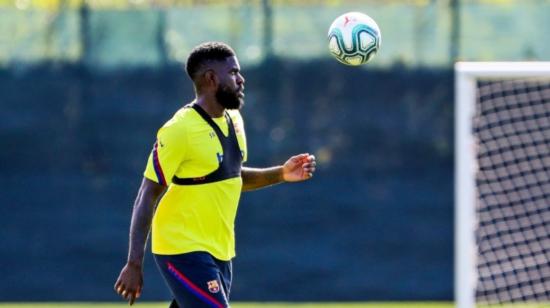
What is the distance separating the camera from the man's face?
7.20 meters

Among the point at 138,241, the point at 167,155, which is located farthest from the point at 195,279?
the point at 167,155

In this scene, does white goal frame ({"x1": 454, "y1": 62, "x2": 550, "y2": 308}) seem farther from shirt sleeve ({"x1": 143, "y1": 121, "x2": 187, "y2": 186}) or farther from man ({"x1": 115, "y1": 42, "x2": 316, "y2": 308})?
shirt sleeve ({"x1": 143, "y1": 121, "x2": 187, "y2": 186})


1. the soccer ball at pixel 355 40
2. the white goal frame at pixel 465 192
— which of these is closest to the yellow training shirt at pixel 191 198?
the soccer ball at pixel 355 40

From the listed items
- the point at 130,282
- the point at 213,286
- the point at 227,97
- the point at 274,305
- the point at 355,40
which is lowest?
the point at 274,305

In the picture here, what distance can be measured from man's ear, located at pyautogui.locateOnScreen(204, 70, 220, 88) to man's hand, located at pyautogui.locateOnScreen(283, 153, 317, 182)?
732 millimetres

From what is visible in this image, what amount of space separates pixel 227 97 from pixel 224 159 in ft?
1.28

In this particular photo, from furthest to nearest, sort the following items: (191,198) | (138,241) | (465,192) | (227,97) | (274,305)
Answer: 1. (274,305)
2. (465,192)
3. (227,97)
4. (191,198)
5. (138,241)

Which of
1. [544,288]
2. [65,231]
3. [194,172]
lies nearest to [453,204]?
[544,288]

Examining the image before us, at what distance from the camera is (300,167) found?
24.7 feet

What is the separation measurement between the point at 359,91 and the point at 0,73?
12.5 feet

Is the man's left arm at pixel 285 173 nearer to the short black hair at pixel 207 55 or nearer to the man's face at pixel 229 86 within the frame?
the man's face at pixel 229 86

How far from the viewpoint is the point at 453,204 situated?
12422 millimetres

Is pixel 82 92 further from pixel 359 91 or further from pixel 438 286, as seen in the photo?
pixel 438 286

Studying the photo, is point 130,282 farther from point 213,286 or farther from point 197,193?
point 197,193
